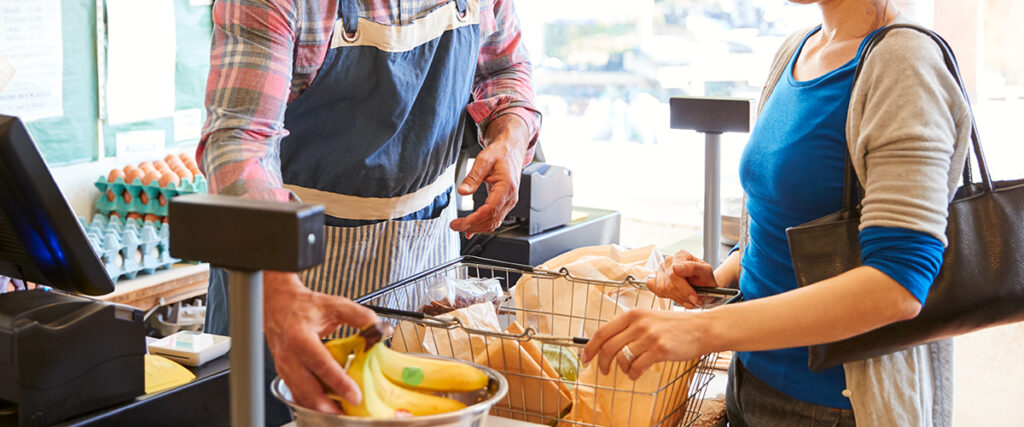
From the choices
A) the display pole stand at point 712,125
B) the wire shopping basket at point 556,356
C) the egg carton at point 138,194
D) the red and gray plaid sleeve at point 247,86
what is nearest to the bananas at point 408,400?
the wire shopping basket at point 556,356

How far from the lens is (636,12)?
4645mm

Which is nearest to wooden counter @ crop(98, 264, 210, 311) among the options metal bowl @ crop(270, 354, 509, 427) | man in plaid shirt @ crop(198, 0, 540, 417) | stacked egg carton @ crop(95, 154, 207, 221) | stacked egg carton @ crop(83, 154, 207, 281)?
stacked egg carton @ crop(83, 154, 207, 281)

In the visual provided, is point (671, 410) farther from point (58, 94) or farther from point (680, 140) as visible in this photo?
point (680, 140)

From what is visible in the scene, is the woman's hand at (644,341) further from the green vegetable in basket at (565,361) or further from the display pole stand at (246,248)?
the display pole stand at (246,248)

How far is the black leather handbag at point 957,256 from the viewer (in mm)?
1049

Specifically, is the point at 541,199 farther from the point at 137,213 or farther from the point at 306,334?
the point at 306,334

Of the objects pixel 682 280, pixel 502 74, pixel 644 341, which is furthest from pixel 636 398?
pixel 502 74

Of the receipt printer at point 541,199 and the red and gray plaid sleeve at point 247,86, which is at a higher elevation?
the red and gray plaid sleeve at point 247,86

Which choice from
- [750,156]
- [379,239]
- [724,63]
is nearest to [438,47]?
[379,239]

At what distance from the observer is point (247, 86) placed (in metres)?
1.16

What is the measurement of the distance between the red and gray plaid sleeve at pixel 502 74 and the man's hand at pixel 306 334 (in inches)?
30.3

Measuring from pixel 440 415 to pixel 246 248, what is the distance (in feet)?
0.76

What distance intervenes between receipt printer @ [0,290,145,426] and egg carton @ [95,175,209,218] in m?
1.87

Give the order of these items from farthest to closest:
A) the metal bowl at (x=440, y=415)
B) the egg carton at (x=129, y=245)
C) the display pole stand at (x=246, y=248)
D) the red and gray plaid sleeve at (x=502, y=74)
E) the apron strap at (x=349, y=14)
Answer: the egg carton at (x=129, y=245), the red and gray plaid sleeve at (x=502, y=74), the apron strap at (x=349, y=14), the metal bowl at (x=440, y=415), the display pole stand at (x=246, y=248)
